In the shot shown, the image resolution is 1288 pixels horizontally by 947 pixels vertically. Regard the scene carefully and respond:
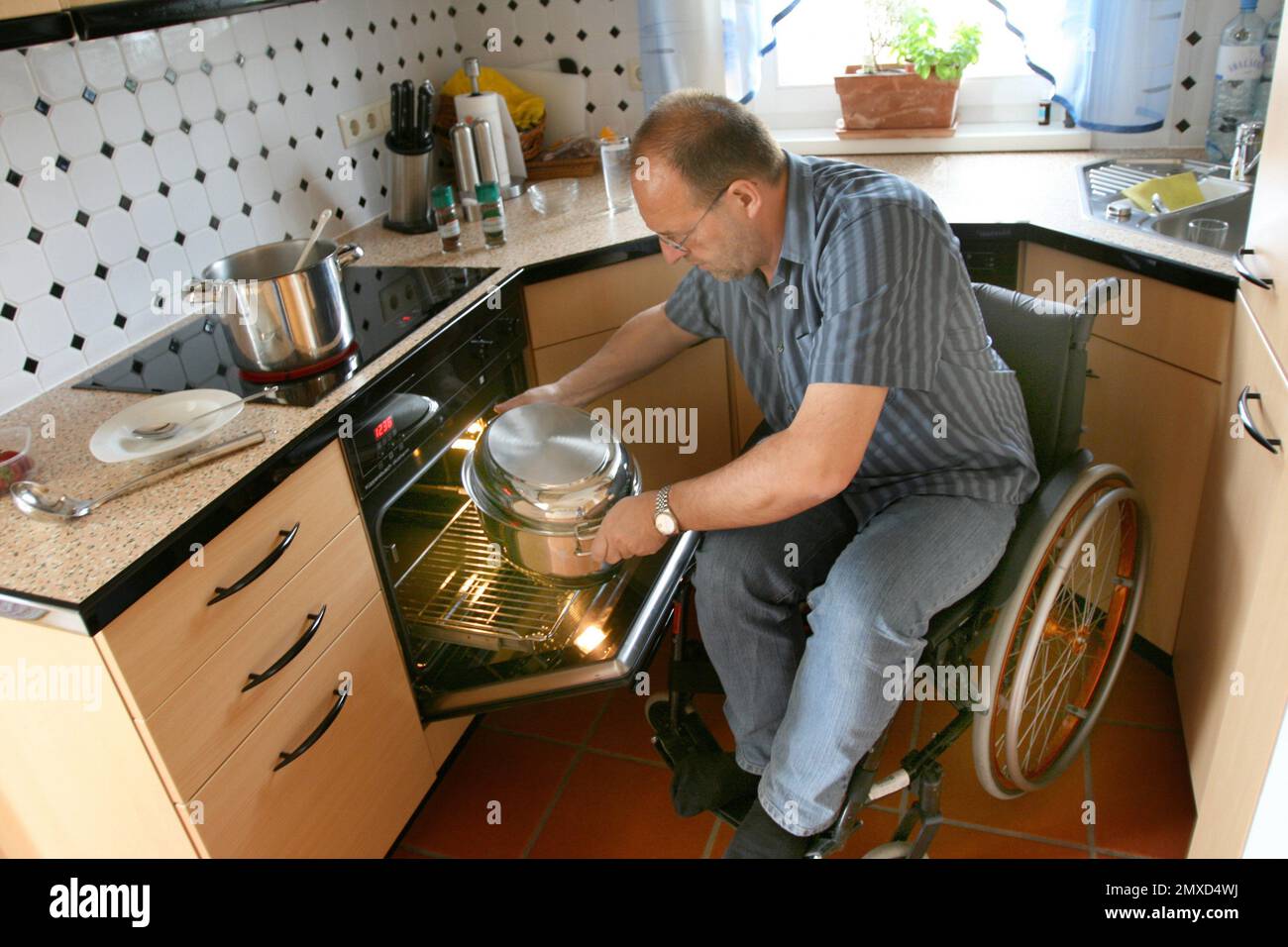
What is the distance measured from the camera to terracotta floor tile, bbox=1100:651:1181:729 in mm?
1899

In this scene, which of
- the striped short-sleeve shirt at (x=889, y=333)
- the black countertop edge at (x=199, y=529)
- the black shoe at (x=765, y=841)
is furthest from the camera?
the black shoe at (x=765, y=841)

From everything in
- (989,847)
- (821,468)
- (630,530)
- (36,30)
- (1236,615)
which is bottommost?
(989,847)

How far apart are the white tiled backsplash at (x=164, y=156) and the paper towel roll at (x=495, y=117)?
22 cm

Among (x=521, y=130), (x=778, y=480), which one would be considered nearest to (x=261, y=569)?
(x=778, y=480)

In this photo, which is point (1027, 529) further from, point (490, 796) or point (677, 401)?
point (490, 796)

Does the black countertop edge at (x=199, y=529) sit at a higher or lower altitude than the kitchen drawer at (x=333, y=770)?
higher

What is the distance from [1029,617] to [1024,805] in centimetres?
44

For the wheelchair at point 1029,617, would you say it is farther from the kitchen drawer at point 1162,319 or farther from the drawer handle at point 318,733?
the drawer handle at point 318,733

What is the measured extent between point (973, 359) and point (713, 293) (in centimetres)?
47

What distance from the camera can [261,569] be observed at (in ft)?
4.31

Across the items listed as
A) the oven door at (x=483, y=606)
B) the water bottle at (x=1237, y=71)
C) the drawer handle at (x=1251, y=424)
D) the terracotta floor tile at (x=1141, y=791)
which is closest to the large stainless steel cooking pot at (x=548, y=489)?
the oven door at (x=483, y=606)

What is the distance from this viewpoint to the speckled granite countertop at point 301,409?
3.78 feet
